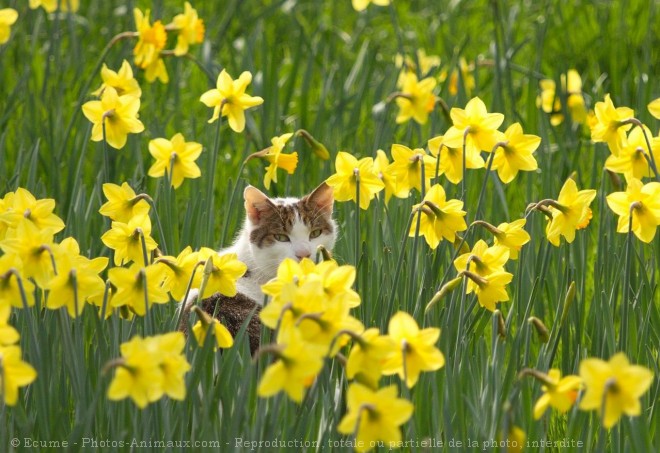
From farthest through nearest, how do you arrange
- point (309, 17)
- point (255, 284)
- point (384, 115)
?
point (309, 17) < point (384, 115) < point (255, 284)

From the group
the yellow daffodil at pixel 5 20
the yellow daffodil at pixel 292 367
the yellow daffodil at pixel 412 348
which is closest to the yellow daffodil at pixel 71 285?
the yellow daffodil at pixel 292 367

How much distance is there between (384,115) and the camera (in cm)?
370

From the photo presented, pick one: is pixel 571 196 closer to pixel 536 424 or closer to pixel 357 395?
pixel 536 424

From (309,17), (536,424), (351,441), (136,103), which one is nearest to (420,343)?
(351,441)

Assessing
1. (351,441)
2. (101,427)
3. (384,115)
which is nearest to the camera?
(351,441)

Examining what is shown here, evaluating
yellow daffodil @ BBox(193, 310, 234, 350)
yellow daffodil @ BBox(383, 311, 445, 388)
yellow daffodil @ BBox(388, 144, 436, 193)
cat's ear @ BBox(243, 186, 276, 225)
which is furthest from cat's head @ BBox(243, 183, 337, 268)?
yellow daffodil @ BBox(383, 311, 445, 388)

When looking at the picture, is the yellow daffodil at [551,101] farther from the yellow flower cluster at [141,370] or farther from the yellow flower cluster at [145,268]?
the yellow flower cluster at [141,370]

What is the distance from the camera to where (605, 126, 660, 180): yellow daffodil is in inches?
100

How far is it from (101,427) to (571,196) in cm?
113

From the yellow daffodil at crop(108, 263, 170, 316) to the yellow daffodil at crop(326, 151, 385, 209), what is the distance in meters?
0.79

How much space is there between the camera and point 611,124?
2.63 m

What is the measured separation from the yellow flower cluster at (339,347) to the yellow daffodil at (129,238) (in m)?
0.58

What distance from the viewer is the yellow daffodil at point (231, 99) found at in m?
2.85

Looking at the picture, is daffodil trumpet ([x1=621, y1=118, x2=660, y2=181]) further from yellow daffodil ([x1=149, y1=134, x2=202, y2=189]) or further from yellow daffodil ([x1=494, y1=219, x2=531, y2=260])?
yellow daffodil ([x1=149, y1=134, x2=202, y2=189])
